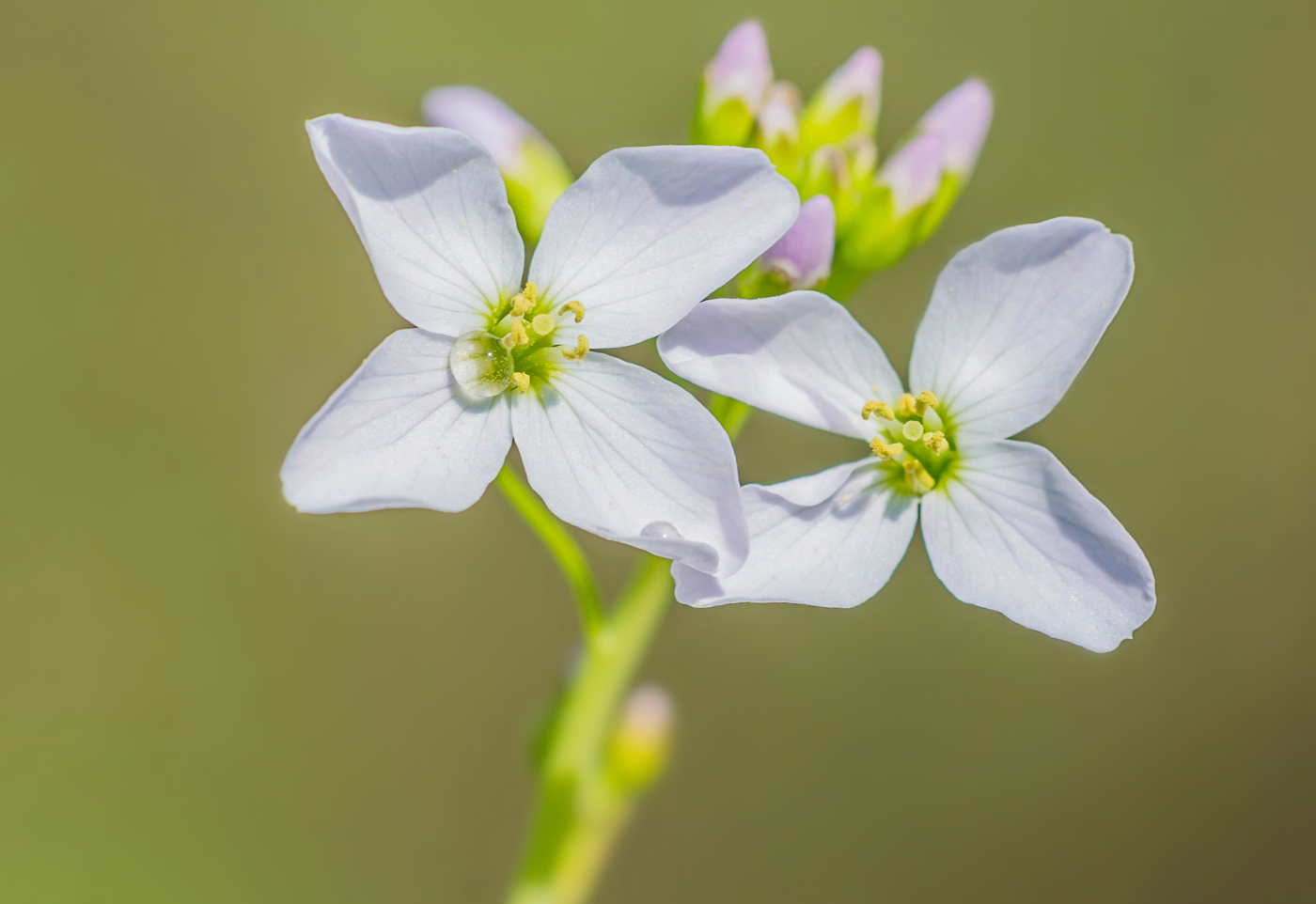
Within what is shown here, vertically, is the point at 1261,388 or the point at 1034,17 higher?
the point at 1034,17

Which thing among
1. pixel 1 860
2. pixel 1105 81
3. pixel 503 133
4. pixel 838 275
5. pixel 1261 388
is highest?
pixel 503 133

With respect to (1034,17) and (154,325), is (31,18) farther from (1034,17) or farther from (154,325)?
(1034,17)

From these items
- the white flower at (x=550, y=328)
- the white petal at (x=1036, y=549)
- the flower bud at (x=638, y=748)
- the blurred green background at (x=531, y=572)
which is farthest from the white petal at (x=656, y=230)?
the blurred green background at (x=531, y=572)

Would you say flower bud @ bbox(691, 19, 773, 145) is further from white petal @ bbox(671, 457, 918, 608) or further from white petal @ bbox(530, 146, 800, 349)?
white petal @ bbox(671, 457, 918, 608)

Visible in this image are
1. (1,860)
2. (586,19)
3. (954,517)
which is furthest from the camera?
(586,19)

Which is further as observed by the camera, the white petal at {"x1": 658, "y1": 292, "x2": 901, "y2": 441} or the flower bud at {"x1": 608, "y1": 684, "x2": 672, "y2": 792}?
the flower bud at {"x1": 608, "y1": 684, "x2": 672, "y2": 792}

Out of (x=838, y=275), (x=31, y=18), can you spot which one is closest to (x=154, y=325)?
(x=31, y=18)

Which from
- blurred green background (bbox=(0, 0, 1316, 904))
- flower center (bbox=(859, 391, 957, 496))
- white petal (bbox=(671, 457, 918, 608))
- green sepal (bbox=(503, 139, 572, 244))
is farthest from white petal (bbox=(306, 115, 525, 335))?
blurred green background (bbox=(0, 0, 1316, 904))
